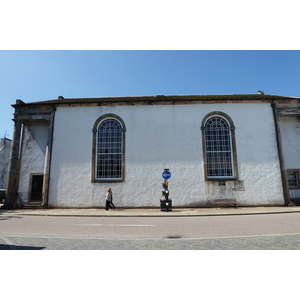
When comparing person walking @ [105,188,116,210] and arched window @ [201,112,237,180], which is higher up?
arched window @ [201,112,237,180]

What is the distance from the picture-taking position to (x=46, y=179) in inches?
681

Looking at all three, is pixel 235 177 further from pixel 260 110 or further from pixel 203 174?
pixel 260 110

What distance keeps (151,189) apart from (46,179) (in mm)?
8319

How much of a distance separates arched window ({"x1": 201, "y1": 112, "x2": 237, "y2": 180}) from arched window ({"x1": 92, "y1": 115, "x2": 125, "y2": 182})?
6.74 meters

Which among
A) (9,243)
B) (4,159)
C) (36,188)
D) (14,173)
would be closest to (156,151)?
(36,188)

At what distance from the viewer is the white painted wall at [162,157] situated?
1670 centimetres

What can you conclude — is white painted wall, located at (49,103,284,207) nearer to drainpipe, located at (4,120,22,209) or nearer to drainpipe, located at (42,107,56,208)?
drainpipe, located at (42,107,56,208)

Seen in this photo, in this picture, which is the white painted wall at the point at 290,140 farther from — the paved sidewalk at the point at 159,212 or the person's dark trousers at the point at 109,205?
the person's dark trousers at the point at 109,205

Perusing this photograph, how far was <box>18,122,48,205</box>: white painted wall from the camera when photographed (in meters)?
18.0

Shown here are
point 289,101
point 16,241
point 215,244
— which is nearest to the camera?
point 215,244

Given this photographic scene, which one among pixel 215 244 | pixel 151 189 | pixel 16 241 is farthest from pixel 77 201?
pixel 215 244

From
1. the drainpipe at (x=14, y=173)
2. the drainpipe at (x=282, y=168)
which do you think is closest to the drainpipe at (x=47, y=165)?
the drainpipe at (x=14, y=173)

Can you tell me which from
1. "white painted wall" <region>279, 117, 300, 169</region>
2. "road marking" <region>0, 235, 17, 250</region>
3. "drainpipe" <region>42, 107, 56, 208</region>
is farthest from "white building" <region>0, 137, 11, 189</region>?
"white painted wall" <region>279, 117, 300, 169</region>

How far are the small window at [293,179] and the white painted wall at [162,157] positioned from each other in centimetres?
198
